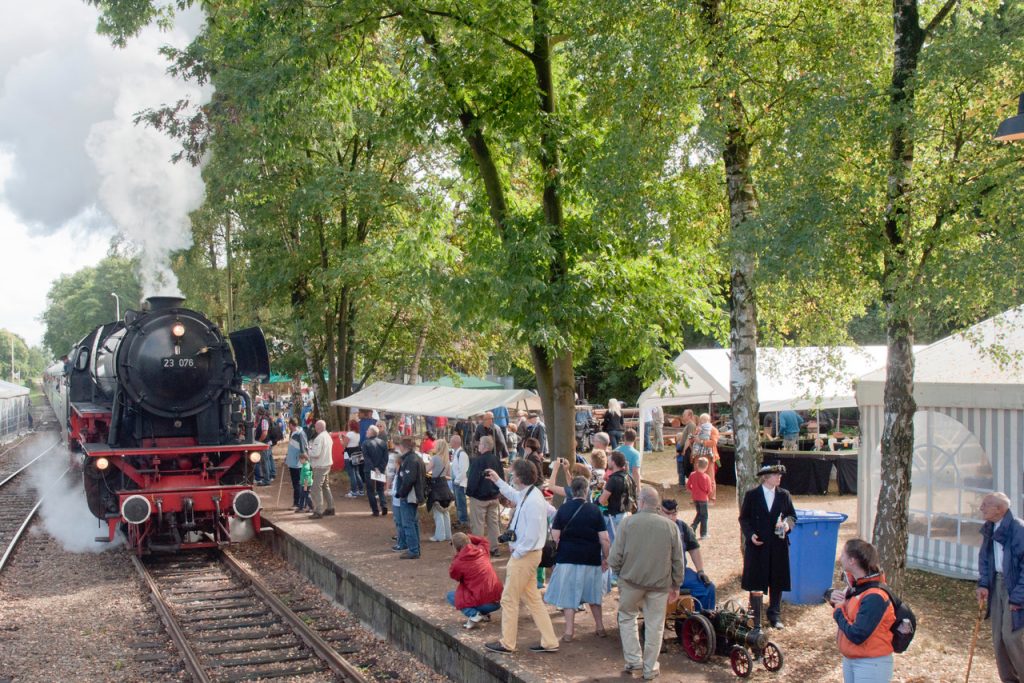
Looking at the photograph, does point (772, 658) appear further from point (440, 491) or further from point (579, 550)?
point (440, 491)

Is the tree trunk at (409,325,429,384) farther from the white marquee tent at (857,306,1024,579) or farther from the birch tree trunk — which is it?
the birch tree trunk

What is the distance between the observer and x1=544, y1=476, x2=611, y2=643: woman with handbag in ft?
27.6

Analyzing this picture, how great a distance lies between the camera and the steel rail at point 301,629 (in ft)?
29.3

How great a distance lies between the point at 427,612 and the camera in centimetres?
973

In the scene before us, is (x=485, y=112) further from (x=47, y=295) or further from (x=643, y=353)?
(x=47, y=295)

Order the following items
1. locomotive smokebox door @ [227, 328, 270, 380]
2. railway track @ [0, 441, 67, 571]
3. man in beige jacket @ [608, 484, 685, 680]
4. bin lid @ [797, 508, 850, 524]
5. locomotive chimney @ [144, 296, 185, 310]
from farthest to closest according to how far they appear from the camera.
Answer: locomotive smokebox door @ [227, 328, 270, 380], railway track @ [0, 441, 67, 571], locomotive chimney @ [144, 296, 185, 310], bin lid @ [797, 508, 850, 524], man in beige jacket @ [608, 484, 685, 680]

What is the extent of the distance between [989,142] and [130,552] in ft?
43.3

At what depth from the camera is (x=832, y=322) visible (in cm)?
927

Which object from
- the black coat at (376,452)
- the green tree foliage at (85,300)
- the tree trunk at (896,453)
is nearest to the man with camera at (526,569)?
the tree trunk at (896,453)

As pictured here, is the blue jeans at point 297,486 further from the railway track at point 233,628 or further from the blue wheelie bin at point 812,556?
the blue wheelie bin at point 812,556

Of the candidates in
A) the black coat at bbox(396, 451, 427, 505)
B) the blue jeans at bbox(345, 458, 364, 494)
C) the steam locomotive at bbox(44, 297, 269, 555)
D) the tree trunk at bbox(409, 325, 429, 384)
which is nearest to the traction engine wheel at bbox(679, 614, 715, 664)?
→ the black coat at bbox(396, 451, 427, 505)

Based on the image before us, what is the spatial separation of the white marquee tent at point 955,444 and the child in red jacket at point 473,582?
5604 millimetres

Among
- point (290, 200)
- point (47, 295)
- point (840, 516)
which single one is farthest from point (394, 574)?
point (47, 295)

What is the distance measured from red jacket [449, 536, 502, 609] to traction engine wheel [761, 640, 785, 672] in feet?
8.59
